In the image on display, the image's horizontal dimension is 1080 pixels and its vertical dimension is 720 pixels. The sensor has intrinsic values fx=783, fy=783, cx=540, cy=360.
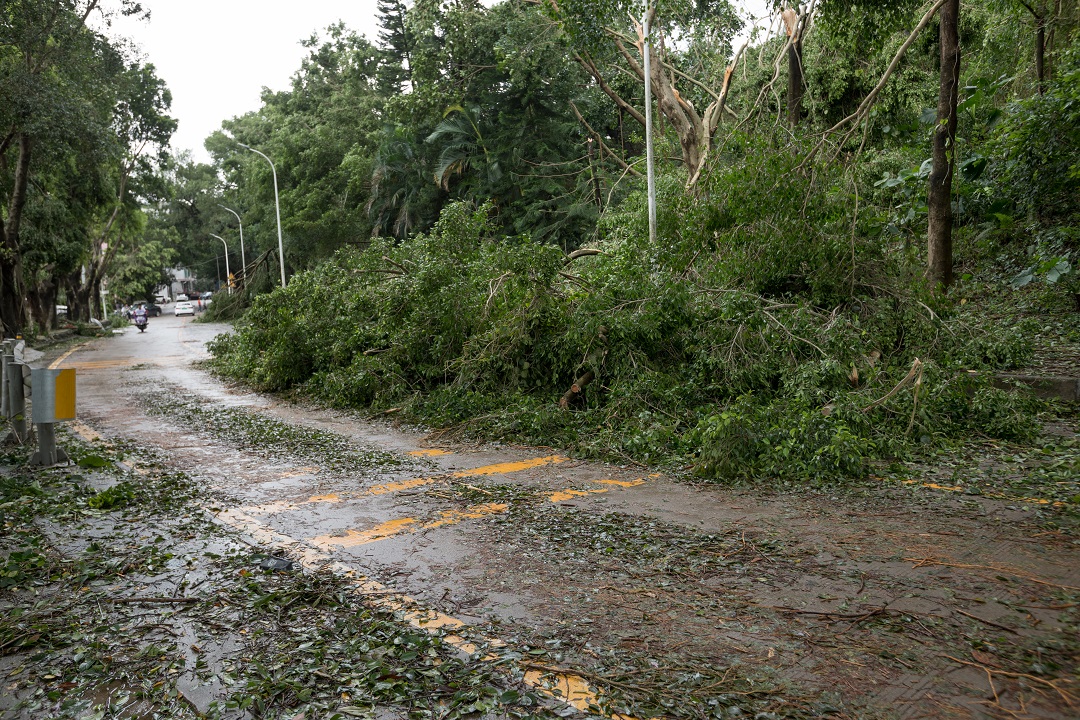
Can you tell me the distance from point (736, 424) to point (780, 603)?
3.18 metres

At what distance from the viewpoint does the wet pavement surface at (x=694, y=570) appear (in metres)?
3.46

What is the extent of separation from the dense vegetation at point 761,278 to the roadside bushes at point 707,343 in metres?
0.03

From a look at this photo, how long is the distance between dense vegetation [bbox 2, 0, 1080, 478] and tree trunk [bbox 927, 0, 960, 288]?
0.04 m

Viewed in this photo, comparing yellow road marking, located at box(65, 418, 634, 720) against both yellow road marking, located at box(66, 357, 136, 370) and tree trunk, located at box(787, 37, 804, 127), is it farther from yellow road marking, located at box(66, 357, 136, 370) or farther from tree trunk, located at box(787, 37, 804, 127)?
yellow road marking, located at box(66, 357, 136, 370)

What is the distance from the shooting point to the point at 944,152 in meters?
12.2

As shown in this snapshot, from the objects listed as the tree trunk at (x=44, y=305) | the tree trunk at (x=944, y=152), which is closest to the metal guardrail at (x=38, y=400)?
the tree trunk at (x=944, y=152)

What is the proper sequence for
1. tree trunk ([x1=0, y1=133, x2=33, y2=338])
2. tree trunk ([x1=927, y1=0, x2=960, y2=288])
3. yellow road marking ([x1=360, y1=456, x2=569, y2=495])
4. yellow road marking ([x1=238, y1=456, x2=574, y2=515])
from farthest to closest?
tree trunk ([x1=0, y1=133, x2=33, y2=338])
tree trunk ([x1=927, y1=0, x2=960, y2=288])
yellow road marking ([x1=360, y1=456, x2=569, y2=495])
yellow road marking ([x1=238, y1=456, x2=574, y2=515])

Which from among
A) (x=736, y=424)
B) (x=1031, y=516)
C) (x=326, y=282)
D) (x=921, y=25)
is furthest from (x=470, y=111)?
(x=1031, y=516)

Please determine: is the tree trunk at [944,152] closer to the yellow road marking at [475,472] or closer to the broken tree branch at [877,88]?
the broken tree branch at [877,88]

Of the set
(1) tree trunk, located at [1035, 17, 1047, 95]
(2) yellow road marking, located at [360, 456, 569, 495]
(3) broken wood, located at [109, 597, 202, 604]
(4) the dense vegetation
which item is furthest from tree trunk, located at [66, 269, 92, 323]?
(3) broken wood, located at [109, 597, 202, 604]

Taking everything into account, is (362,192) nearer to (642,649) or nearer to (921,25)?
(921,25)

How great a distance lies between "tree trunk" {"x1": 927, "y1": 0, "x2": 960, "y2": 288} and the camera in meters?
12.0

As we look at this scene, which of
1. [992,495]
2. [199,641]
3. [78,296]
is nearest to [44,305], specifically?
[78,296]

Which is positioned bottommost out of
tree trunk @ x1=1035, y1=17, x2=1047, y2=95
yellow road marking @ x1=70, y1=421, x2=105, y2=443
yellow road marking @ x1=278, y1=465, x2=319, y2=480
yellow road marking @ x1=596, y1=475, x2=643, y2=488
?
yellow road marking @ x1=70, y1=421, x2=105, y2=443
